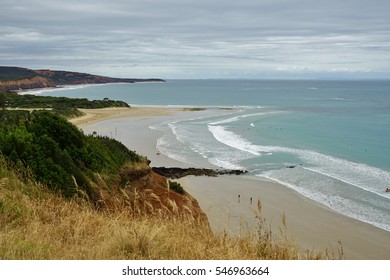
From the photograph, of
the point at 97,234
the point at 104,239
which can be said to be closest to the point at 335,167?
the point at 97,234

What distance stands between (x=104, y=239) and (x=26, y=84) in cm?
17520

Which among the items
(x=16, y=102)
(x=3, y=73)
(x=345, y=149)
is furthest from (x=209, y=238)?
(x=3, y=73)

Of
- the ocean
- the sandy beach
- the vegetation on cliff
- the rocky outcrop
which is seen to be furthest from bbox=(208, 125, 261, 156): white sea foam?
the vegetation on cliff

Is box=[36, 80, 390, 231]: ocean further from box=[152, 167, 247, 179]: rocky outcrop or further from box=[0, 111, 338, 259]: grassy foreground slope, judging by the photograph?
box=[0, 111, 338, 259]: grassy foreground slope

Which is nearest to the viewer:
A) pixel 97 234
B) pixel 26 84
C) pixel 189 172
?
pixel 97 234

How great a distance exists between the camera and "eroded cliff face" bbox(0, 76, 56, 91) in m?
151

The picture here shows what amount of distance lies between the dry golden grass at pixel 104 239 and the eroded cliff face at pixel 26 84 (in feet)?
489

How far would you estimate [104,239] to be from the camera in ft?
16.2

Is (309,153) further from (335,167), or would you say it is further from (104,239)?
(104,239)

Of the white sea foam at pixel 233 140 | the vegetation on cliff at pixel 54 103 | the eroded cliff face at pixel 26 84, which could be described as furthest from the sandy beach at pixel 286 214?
the eroded cliff face at pixel 26 84

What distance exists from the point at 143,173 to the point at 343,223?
26.3 feet

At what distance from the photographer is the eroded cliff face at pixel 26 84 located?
151 metres

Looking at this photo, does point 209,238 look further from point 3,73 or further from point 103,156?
point 3,73

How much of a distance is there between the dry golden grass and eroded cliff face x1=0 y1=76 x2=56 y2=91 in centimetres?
14899
